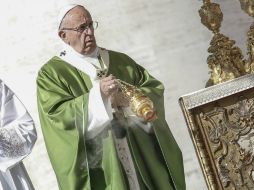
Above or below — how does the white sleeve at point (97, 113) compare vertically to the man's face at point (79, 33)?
below

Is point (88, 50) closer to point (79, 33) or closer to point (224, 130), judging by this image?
point (79, 33)

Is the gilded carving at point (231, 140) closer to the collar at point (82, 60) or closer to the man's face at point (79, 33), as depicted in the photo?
the collar at point (82, 60)

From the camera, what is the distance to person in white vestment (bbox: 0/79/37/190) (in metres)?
4.10

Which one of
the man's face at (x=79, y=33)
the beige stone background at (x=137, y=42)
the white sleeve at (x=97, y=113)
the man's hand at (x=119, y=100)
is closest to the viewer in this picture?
the white sleeve at (x=97, y=113)

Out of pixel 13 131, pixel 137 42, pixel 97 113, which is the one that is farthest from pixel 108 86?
pixel 137 42

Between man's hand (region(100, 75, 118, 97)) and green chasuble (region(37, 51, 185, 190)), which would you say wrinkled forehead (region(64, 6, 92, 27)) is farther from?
man's hand (region(100, 75, 118, 97))

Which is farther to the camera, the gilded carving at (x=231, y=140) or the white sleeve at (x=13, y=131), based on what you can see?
the gilded carving at (x=231, y=140)

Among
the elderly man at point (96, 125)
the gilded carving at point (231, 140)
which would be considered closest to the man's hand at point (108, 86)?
the elderly man at point (96, 125)

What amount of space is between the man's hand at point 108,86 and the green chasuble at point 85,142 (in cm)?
12

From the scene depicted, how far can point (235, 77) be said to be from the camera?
4.71m

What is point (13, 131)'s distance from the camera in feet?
13.7

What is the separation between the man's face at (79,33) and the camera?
14.4ft

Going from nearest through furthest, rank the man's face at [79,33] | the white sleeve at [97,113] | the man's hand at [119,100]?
1. the white sleeve at [97,113]
2. the man's hand at [119,100]
3. the man's face at [79,33]

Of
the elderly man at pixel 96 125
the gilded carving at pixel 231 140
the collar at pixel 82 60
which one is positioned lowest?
the gilded carving at pixel 231 140
